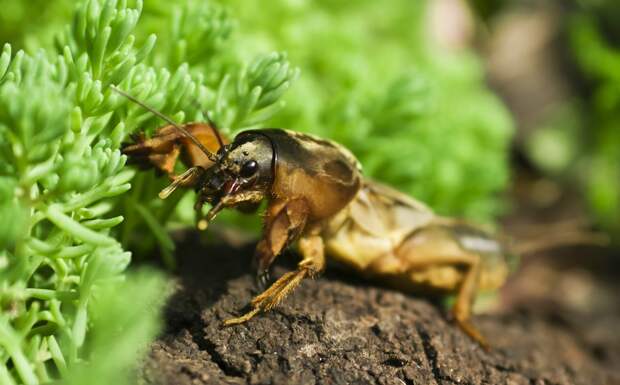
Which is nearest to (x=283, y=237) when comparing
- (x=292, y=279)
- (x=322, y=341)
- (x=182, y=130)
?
(x=292, y=279)

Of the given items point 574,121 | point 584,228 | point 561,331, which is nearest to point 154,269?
point 561,331

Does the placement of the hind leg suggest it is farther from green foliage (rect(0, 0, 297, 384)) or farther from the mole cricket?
green foliage (rect(0, 0, 297, 384))

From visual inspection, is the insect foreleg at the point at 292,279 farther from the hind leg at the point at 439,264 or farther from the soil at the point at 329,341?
the hind leg at the point at 439,264

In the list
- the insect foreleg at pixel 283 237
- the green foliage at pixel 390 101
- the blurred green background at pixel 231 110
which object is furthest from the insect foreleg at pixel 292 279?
the green foliage at pixel 390 101

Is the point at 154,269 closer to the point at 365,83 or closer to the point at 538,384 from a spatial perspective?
the point at 538,384

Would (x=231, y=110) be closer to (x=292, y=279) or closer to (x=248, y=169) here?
(x=248, y=169)
